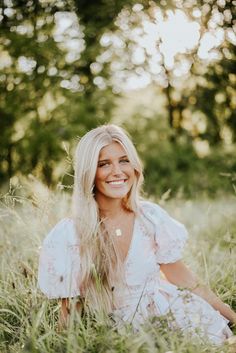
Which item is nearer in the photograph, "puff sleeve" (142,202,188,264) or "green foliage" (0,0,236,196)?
"puff sleeve" (142,202,188,264)

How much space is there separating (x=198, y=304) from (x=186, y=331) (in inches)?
11.7

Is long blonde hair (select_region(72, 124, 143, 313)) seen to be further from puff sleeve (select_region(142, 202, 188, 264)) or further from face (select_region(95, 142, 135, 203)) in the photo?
puff sleeve (select_region(142, 202, 188, 264))

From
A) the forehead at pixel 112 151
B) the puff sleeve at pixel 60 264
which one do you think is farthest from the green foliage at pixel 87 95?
the puff sleeve at pixel 60 264

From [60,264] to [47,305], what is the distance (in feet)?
1.49

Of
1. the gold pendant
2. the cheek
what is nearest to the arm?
the gold pendant

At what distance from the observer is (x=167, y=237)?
302cm

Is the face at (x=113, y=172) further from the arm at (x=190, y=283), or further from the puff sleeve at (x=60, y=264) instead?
the arm at (x=190, y=283)

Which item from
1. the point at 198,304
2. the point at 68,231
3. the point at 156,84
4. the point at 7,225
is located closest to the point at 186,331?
the point at 198,304

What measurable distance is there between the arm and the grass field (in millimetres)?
302

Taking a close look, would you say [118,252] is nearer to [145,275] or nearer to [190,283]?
[145,275]

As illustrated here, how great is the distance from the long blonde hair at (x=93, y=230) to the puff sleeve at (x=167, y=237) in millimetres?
253

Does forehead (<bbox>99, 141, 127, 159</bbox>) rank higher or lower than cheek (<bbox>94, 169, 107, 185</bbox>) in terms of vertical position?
higher

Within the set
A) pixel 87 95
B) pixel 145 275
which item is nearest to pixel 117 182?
pixel 145 275

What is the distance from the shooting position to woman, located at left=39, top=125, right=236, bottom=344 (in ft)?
9.15
